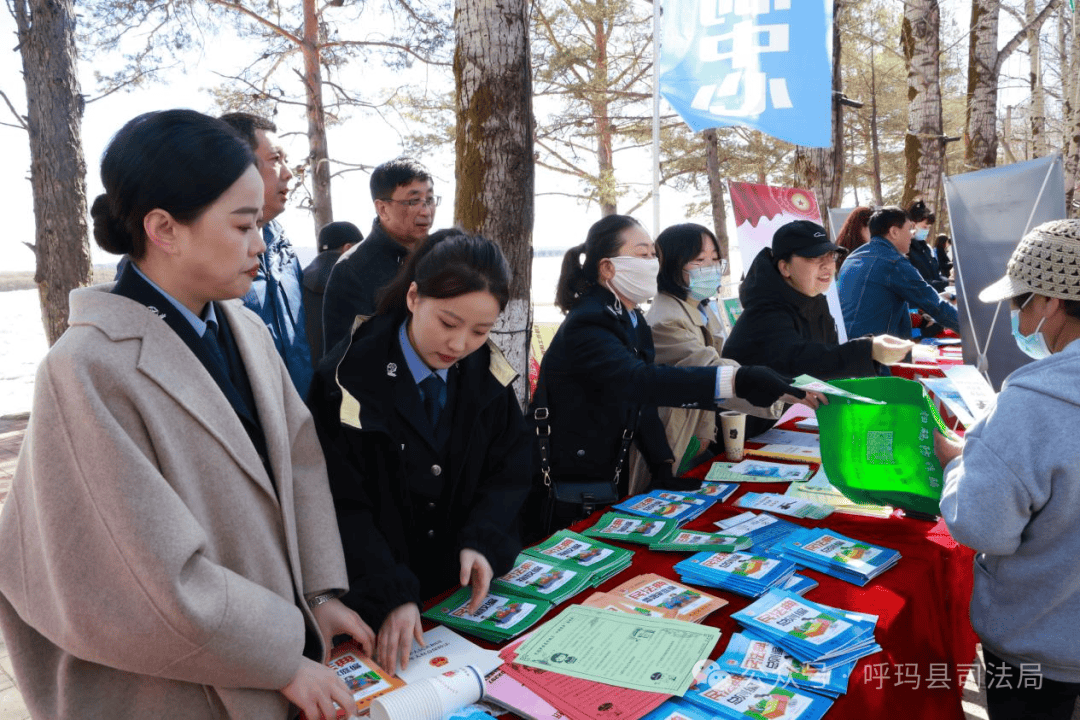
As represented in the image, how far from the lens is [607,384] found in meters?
2.45

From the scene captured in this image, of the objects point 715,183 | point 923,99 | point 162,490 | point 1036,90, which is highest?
point 1036,90

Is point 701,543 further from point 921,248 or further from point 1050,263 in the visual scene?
point 921,248

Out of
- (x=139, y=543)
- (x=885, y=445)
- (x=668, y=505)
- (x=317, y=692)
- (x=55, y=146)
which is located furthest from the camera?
(x=55, y=146)

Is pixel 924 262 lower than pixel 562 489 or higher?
higher

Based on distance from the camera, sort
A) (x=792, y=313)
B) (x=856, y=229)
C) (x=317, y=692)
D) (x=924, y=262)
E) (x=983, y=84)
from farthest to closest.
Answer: (x=983, y=84)
(x=924, y=262)
(x=856, y=229)
(x=792, y=313)
(x=317, y=692)

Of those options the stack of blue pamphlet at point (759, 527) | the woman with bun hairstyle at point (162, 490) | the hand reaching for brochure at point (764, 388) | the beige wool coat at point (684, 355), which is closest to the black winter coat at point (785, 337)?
the beige wool coat at point (684, 355)

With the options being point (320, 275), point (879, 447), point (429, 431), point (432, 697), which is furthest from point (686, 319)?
point (320, 275)

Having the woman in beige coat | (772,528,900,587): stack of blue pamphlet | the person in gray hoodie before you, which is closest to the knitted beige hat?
the person in gray hoodie

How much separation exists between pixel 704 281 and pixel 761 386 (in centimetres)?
83

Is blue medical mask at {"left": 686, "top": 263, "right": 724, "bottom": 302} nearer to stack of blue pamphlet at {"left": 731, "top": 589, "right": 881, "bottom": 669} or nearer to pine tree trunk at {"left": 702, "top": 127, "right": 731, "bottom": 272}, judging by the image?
A: stack of blue pamphlet at {"left": 731, "top": 589, "right": 881, "bottom": 669}

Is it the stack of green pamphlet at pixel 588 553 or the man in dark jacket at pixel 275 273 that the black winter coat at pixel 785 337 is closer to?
the stack of green pamphlet at pixel 588 553

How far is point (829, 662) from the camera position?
1358mm

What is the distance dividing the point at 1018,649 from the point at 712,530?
0.73 meters

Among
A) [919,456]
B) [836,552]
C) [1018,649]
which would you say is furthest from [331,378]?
[1018,649]
